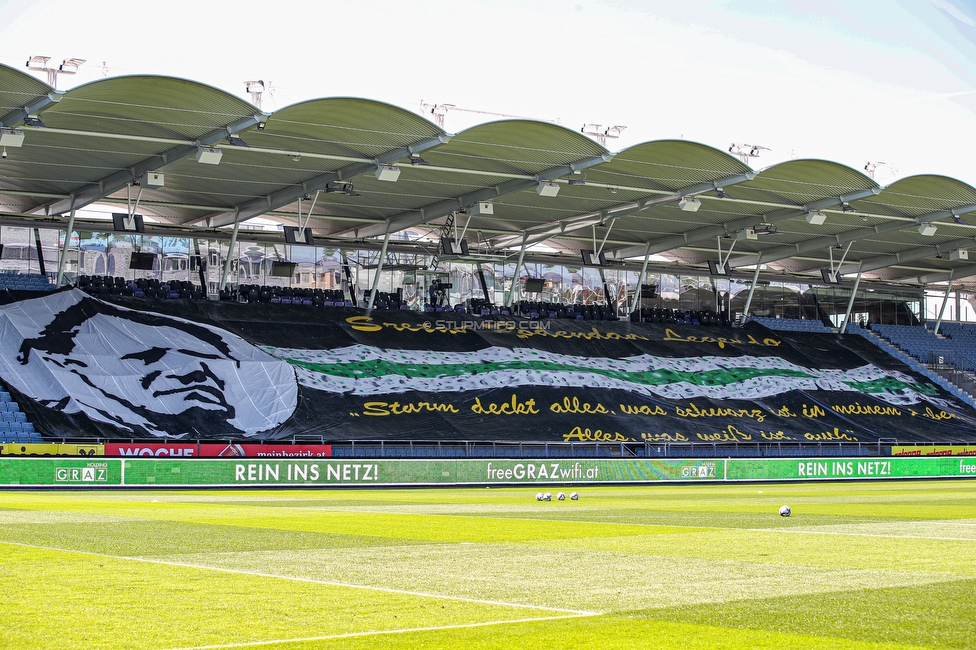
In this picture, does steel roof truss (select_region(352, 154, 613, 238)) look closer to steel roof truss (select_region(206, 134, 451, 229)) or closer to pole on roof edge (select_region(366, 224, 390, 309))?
pole on roof edge (select_region(366, 224, 390, 309))

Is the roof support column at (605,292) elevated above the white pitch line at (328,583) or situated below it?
above

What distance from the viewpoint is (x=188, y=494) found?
1038 inches

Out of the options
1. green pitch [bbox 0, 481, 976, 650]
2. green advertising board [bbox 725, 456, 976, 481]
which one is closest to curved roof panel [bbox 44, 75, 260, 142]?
green pitch [bbox 0, 481, 976, 650]

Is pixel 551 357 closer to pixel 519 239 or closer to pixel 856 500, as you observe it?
pixel 519 239

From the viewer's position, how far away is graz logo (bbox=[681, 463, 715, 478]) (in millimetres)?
35094

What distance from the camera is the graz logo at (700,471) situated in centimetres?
3509

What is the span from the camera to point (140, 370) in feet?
130

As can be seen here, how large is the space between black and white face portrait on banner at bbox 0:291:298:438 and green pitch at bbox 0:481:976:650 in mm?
19237

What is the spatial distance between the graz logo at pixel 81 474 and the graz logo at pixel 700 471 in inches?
698

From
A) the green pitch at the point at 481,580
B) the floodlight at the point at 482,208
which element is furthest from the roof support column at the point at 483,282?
the green pitch at the point at 481,580

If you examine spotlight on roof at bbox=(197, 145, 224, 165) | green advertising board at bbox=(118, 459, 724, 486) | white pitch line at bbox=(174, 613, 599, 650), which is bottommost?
green advertising board at bbox=(118, 459, 724, 486)

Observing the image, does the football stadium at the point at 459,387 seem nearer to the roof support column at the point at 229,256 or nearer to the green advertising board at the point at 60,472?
the green advertising board at the point at 60,472

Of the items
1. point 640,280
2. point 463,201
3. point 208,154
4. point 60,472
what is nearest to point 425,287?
point 463,201

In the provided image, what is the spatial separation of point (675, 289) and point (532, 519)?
4892 cm
